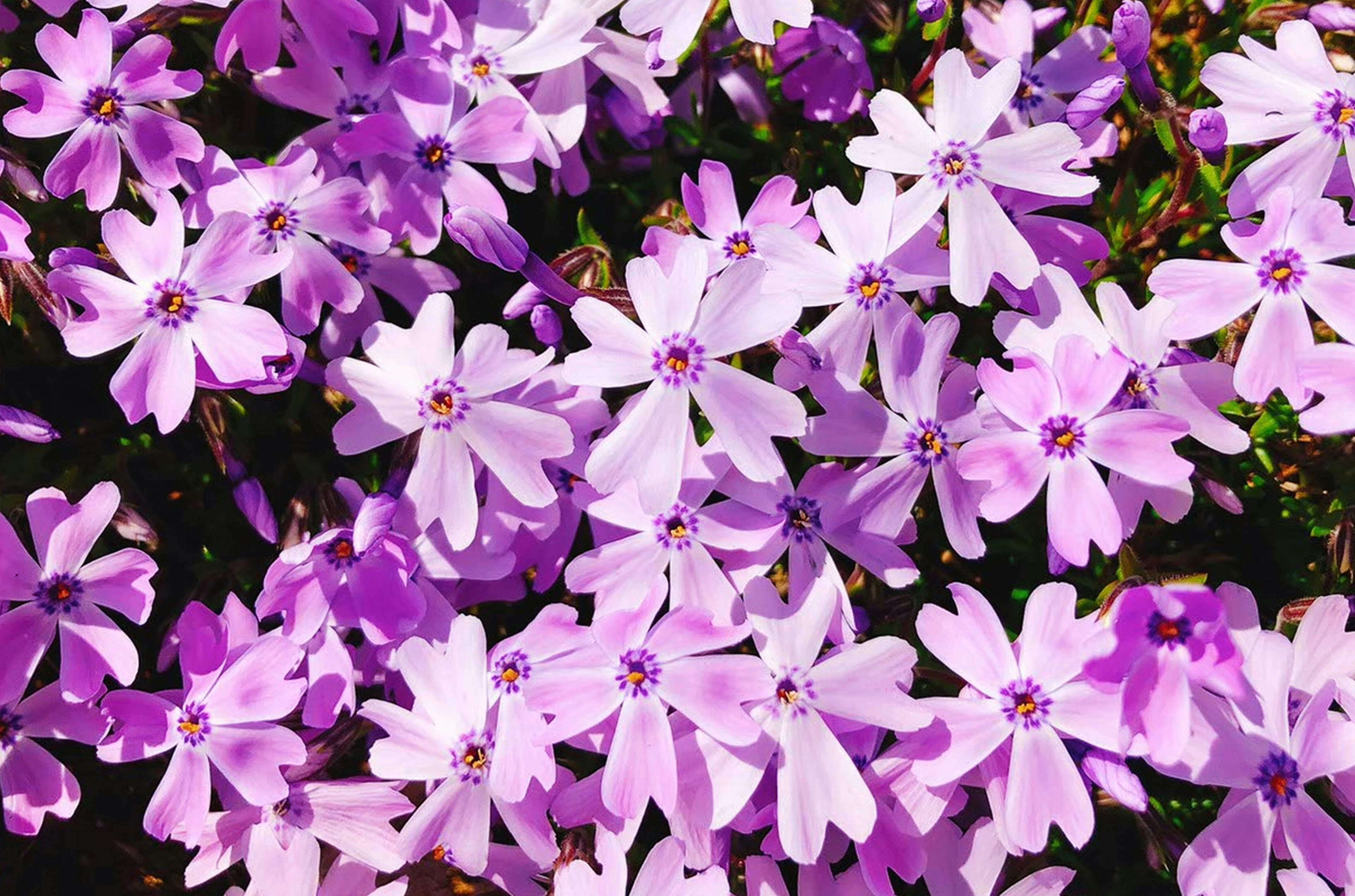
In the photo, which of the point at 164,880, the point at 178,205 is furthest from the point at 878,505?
the point at 164,880

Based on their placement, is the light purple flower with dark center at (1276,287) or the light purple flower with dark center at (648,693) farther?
the light purple flower with dark center at (1276,287)

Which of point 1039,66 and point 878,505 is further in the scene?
point 1039,66

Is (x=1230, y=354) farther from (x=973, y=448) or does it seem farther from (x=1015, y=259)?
(x=973, y=448)

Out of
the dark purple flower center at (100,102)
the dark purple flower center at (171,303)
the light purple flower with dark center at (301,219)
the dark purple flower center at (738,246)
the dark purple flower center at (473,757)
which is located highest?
the dark purple flower center at (738,246)

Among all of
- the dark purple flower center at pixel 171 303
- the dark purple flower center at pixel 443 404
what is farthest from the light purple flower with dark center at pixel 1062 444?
the dark purple flower center at pixel 171 303

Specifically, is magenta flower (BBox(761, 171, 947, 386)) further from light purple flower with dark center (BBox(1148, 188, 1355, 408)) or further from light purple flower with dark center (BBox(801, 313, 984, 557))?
light purple flower with dark center (BBox(1148, 188, 1355, 408))

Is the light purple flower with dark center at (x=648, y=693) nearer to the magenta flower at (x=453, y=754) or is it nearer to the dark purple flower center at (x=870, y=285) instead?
the magenta flower at (x=453, y=754)
